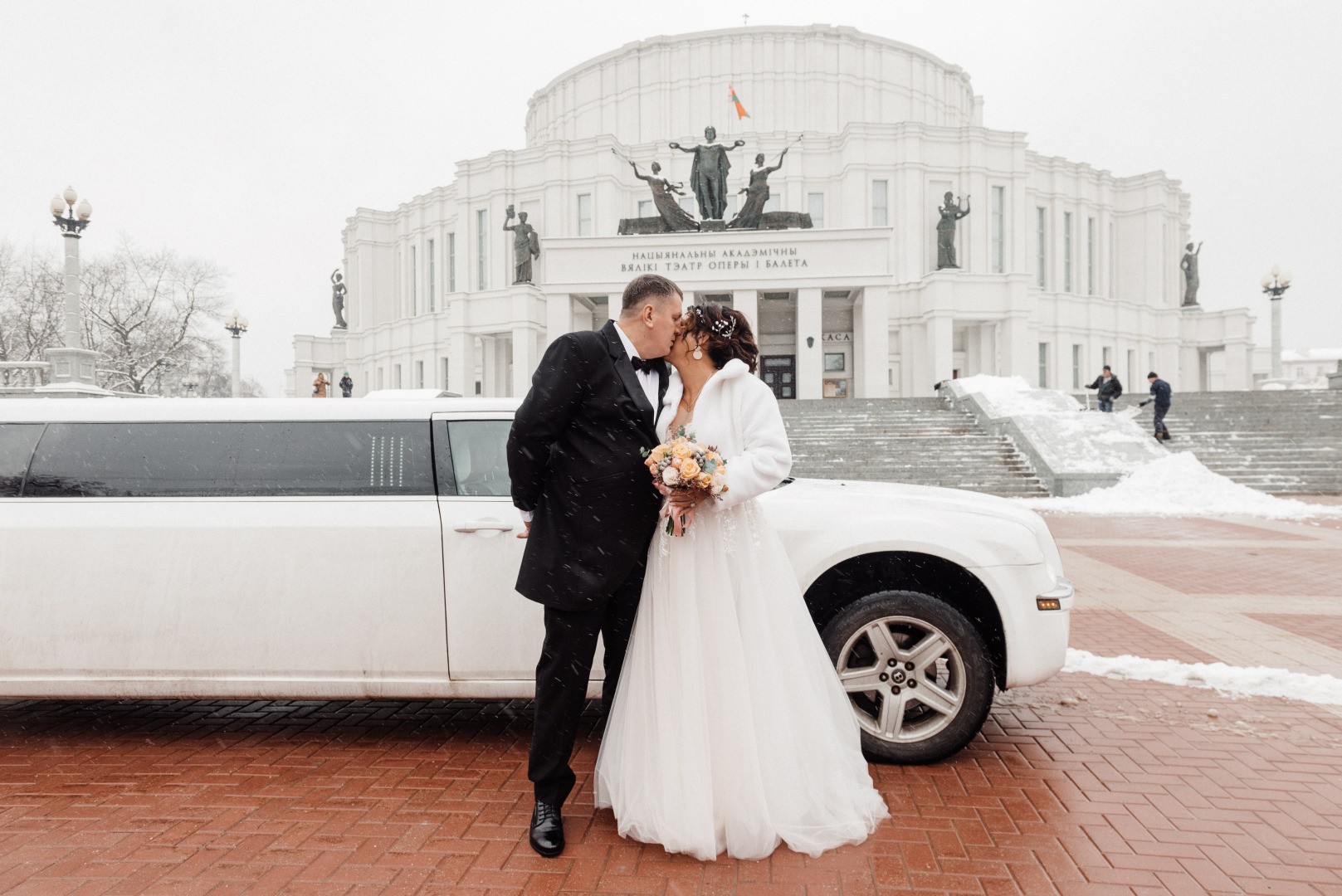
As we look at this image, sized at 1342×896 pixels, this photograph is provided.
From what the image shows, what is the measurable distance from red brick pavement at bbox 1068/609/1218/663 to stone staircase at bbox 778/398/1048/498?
334 inches

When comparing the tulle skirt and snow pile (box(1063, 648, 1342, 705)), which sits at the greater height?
the tulle skirt

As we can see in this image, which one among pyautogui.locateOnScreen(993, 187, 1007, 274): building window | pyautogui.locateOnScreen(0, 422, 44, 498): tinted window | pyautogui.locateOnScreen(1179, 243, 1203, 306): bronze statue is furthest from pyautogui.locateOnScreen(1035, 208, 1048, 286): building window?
pyautogui.locateOnScreen(0, 422, 44, 498): tinted window

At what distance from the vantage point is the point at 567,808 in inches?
121

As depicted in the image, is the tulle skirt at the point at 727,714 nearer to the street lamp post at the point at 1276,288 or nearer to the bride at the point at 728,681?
the bride at the point at 728,681

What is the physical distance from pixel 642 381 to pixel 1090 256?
177 feet

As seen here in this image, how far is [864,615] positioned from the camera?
10.9 ft

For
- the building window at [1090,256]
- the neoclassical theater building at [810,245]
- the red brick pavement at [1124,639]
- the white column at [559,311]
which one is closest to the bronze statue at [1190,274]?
the neoclassical theater building at [810,245]

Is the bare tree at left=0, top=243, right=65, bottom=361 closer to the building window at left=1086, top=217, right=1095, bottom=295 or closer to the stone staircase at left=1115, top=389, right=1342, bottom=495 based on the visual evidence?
the stone staircase at left=1115, top=389, right=1342, bottom=495

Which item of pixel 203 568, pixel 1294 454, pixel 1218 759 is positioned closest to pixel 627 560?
pixel 203 568

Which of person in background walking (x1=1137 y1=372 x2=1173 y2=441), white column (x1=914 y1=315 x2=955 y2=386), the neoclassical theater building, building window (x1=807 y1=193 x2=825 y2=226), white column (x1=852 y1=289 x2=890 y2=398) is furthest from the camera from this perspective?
building window (x1=807 y1=193 x2=825 y2=226)

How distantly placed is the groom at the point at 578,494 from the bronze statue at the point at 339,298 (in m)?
58.5

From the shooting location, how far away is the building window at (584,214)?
1767 inches

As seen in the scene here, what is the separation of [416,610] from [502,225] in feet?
154

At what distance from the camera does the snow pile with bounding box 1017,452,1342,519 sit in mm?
13039
